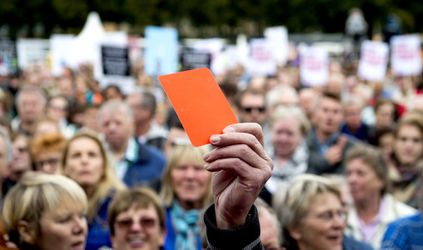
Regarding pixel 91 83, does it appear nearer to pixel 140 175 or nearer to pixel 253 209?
pixel 140 175

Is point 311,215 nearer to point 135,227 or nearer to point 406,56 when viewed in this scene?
point 135,227

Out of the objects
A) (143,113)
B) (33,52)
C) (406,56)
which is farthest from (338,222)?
(33,52)

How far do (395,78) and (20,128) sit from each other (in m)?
10.2

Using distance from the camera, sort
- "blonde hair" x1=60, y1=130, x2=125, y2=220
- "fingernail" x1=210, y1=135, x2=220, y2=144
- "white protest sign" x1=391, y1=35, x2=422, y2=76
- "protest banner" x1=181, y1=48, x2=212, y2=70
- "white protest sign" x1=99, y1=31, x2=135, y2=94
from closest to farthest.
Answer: "fingernail" x1=210, y1=135, x2=220, y2=144 → "blonde hair" x1=60, y1=130, x2=125, y2=220 → "white protest sign" x1=99, y1=31, x2=135, y2=94 → "protest banner" x1=181, y1=48, x2=212, y2=70 → "white protest sign" x1=391, y1=35, x2=422, y2=76

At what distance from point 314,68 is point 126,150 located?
30.2ft

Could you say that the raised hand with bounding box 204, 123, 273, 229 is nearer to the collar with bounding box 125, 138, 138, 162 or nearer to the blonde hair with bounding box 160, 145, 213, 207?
the blonde hair with bounding box 160, 145, 213, 207

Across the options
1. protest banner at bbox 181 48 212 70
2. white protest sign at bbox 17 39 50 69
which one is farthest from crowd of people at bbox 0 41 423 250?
white protest sign at bbox 17 39 50 69

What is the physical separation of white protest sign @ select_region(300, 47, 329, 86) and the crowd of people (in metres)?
5.44

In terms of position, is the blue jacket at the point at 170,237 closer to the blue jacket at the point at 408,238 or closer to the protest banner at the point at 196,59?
the blue jacket at the point at 408,238

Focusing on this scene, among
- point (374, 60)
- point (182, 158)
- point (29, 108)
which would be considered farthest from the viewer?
point (374, 60)

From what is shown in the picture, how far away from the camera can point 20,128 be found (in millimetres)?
10586

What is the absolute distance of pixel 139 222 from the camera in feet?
17.0

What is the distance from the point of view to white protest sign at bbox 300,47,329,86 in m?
16.8

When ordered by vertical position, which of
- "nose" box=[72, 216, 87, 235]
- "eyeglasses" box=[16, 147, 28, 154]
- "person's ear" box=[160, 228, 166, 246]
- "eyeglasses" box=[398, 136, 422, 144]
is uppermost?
"nose" box=[72, 216, 87, 235]
